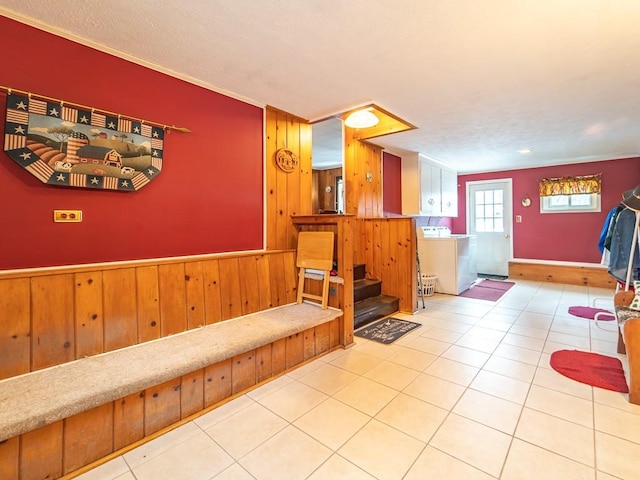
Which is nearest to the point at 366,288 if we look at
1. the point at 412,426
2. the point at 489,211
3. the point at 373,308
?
the point at 373,308

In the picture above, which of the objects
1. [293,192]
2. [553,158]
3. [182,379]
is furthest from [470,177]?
[182,379]

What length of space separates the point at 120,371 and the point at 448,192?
20.5 ft

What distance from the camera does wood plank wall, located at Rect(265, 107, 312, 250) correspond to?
3.14 m

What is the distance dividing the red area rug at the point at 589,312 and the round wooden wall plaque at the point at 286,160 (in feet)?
13.4

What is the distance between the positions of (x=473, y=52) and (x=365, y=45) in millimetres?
798

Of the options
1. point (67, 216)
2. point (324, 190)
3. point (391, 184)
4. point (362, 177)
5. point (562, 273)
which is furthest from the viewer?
point (324, 190)

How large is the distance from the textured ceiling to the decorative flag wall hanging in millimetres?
499

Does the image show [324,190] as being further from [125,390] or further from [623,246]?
[125,390]

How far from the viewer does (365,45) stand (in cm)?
207

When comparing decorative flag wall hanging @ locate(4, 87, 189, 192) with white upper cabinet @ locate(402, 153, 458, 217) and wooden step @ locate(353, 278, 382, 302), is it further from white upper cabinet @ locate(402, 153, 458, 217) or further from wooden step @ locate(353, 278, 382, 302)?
white upper cabinet @ locate(402, 153, 458, 217)

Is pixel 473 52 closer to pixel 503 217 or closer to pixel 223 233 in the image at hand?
pixel 223 233

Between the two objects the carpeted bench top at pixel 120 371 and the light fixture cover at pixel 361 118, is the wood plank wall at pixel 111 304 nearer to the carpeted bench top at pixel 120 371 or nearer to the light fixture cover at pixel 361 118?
the carpeted bench top at pixel 120 371

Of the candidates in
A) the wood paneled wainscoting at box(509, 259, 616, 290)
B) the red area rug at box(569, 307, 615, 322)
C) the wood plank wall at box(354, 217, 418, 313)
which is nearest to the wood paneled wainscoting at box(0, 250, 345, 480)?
the wood plank wall at box(354, 217, 418, 313)

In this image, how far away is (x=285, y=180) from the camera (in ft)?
10.8
